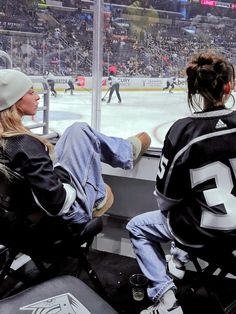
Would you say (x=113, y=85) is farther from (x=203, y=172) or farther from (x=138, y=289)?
(x=203, y=172)

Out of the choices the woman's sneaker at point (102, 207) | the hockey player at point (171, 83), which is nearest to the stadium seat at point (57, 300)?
→ the woman's sneaker at point (102, 207)

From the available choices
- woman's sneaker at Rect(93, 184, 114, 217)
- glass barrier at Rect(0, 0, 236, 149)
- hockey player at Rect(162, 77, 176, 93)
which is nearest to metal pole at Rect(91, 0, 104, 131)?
glass barrier at Rect(0, 0, 236, 149)

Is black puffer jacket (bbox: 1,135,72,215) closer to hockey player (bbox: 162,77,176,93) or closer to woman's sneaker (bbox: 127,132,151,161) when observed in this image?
woman's sneaker (bbox: 127,132,151,161)

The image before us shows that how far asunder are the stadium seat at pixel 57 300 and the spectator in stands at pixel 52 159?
1.12 feet

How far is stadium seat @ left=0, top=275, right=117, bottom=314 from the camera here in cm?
102

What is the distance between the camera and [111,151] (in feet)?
6.15

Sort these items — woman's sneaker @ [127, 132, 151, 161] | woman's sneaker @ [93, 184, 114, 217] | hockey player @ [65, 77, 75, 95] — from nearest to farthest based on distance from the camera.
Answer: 1. woman's sneaker @ [93, 184, 114, 217]
2. woman's sneaker @ [127, 132, 151, 161]
3. hockey player @ [65, 77, 75, 95]

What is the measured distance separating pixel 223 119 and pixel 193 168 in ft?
0.62

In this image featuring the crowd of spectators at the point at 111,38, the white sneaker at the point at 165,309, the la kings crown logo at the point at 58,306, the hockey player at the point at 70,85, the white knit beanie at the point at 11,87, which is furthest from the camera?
the hockey player at the point at 70,85

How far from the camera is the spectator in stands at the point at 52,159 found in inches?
51.9

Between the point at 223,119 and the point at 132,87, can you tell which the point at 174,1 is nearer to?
the point at 132,87

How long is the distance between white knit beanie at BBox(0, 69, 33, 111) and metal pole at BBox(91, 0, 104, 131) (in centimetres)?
122

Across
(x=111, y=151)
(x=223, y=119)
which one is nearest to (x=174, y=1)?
(x=111, y=151)

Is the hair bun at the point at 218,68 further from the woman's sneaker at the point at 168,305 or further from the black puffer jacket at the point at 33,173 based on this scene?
the woman's sneaker at the point at 168,305
